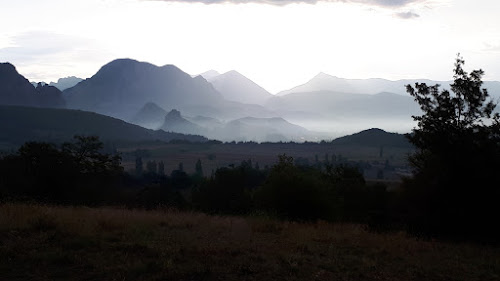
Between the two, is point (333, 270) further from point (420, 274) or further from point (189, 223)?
point (189, 223)

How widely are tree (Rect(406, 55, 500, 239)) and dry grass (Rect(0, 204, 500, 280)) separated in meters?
4.43

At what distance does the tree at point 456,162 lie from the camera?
16.3 meters

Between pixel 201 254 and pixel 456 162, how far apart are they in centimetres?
1248

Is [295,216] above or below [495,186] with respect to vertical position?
below

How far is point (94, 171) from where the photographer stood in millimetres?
44188

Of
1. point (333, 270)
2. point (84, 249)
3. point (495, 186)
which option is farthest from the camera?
point (495, 186)

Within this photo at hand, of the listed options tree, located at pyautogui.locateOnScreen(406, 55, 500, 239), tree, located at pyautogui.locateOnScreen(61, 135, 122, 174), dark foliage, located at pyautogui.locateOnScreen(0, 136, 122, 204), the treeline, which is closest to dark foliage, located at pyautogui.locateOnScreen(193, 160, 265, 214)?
the treeline

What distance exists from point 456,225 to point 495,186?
211cm

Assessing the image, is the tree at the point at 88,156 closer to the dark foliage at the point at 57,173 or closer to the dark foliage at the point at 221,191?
the dark foliage at the point at 57,173

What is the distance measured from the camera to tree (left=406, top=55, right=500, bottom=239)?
16.3 m

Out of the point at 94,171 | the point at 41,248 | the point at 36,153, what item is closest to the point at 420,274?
the point at 41,248

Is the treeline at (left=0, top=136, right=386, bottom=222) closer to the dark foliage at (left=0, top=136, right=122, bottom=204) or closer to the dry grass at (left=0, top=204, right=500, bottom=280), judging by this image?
the dark foliage at (left=0, top=136, right=122, bottom=204)

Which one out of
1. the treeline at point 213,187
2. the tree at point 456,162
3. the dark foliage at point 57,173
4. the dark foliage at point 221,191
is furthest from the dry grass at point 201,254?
the dark foliage at point 221,191

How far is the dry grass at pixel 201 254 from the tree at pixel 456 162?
443 centimetres
